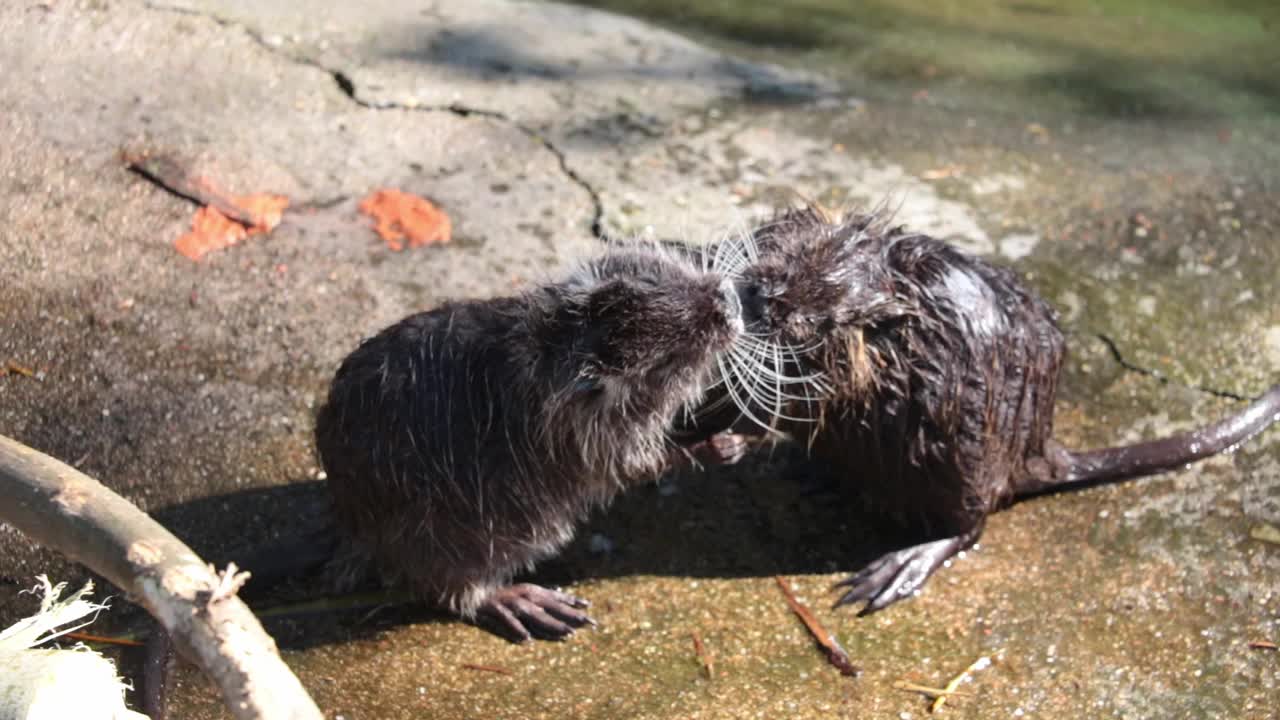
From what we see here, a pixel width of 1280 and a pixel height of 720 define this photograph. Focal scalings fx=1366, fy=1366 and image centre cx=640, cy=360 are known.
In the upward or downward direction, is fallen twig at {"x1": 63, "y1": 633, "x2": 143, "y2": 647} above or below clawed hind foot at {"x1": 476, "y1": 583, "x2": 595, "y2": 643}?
below

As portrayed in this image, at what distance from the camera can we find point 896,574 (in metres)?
3.09

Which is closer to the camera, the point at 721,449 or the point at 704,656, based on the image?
the point at 704,656

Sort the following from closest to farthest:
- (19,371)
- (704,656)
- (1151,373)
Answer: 1. (704,656)
2. (19,371)
3. (1151,373)

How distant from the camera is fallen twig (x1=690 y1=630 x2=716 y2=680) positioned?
9.21 ft

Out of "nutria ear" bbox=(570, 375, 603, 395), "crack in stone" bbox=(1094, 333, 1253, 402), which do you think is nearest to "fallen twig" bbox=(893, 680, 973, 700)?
"nutria ear" bbox=(570, 375, 603, 395)

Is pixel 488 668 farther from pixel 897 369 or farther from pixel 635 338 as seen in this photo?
pixel 897 369

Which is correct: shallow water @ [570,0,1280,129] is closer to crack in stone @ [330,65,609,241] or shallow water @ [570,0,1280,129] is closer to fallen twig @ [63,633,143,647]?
crack in stone @ [330,65,609,241]

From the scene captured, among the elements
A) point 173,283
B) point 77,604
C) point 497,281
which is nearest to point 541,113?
point 497,281

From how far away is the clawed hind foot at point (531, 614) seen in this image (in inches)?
115

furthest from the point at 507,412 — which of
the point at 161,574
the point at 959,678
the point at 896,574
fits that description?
the point at 161,574

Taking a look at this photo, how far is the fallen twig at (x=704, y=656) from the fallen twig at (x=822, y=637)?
9.6 inches

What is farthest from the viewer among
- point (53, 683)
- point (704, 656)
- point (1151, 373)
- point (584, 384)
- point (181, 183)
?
point (181, 183)

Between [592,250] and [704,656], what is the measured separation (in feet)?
3.27

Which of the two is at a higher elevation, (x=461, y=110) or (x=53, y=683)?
(x=461, y=110)
